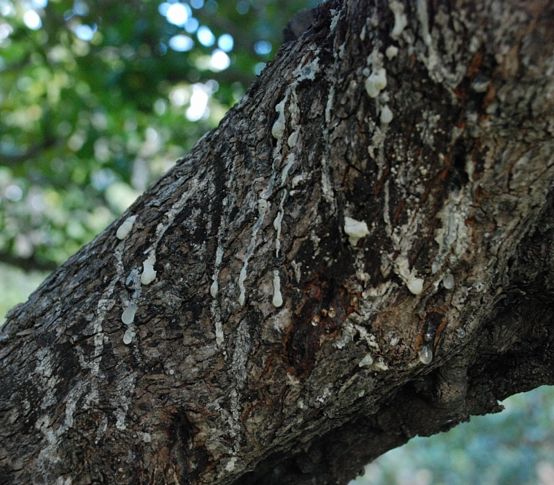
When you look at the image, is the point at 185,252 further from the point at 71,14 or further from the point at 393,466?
the point at 393,466

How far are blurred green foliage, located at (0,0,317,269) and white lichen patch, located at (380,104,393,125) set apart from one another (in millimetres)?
1555

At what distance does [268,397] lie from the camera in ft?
2.83

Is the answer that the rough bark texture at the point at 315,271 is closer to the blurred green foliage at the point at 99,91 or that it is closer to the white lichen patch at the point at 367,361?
the white lichen patch at the point at 367,361

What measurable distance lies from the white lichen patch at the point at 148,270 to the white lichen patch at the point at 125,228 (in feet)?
0.23

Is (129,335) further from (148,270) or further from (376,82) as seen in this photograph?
(376,82)

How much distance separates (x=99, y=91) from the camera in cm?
244

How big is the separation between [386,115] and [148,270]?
384 mm

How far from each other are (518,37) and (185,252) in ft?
1.58

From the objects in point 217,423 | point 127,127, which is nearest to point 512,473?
point 127,127

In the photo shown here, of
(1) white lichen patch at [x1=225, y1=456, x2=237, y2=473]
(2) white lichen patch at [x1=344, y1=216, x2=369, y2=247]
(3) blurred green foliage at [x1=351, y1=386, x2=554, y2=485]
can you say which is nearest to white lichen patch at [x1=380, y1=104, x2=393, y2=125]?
(2) white lichen patch at [x1=344, y1=216, x2=369, y2=247]

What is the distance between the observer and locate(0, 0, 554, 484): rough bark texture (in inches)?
27.5

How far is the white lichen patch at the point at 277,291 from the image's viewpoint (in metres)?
0.82

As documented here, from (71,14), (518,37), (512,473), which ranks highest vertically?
(71,14)

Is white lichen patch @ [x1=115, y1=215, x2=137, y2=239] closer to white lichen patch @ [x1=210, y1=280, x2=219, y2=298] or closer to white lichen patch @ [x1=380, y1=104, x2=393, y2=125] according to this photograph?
white lichen patch @ [x1=210, y1=280, x2=219, y2=298]
